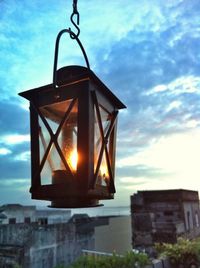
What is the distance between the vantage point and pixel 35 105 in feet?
4.77

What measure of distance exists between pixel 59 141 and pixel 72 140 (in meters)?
0.07

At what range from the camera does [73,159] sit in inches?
51.0

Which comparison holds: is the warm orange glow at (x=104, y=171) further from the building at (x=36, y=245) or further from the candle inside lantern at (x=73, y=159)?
the building at (x=36, y=245)

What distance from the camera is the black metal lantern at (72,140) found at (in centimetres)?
124

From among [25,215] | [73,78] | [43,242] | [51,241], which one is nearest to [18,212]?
[25,215]

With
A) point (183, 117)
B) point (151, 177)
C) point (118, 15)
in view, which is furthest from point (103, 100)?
point (151, 177)

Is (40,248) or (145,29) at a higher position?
(145,29)

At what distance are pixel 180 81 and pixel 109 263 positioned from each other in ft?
10.3

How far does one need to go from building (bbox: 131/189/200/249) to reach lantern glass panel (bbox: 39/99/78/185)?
6.01 metres

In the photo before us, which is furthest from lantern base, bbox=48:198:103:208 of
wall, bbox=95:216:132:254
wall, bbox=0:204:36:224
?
wall, bbox=0:204:36:224

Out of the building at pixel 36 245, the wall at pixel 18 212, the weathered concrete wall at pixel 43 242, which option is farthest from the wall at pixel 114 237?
the wall at pixel 18 212

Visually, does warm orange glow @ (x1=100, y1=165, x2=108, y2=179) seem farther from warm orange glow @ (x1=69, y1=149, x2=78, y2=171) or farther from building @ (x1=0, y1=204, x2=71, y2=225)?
building @ (x1=0, y1=204, x2=71, y2=225)

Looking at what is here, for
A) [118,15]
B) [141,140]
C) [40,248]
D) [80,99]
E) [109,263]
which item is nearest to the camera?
[80,99]

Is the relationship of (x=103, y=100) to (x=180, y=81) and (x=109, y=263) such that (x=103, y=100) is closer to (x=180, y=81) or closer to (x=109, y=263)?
(x=109, y=263)
